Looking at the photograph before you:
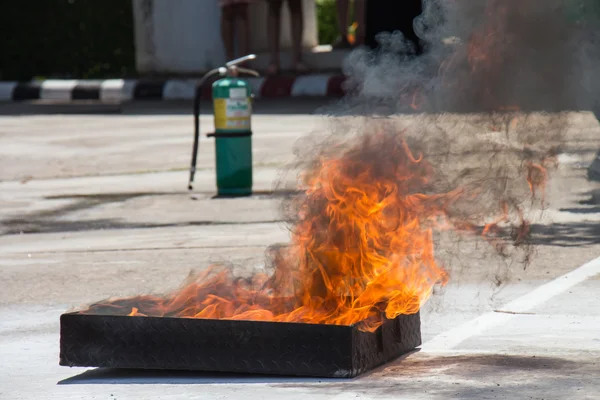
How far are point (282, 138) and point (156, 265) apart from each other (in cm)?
759

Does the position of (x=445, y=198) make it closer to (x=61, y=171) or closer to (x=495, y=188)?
(x=495, y=188)

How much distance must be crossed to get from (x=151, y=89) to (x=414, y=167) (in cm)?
1732

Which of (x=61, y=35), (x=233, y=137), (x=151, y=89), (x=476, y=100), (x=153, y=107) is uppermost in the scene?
(x=476, y=100)

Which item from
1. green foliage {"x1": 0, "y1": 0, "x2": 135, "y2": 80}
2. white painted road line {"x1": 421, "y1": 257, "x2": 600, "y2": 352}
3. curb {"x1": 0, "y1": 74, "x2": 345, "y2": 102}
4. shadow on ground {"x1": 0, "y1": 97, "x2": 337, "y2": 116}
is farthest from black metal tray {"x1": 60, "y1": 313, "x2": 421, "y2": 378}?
green foliage {"x1": 0, "y1": 0, "x2": 135, "y2": 80}

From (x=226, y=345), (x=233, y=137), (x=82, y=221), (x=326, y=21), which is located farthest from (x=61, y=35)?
(x=226, y=345)

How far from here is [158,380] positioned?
211 inches

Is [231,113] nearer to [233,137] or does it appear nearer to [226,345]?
[233,137]

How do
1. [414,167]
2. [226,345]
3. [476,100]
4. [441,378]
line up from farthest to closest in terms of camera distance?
[476,100]
[414,167]
[226,345]
[441,378]

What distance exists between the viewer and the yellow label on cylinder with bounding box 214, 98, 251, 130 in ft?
37.3

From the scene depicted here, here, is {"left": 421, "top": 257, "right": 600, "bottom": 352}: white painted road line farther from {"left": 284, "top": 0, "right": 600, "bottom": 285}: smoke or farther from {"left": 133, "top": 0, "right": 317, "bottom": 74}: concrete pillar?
{"left": 133, "top": 0, "right": 317, "bottom": 74}: concrete pillar

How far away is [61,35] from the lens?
25.1 m

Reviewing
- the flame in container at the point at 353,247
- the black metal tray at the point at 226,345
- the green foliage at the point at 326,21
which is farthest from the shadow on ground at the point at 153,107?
the black metal tray at the point at 226,345

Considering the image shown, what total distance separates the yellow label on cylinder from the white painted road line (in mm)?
4247

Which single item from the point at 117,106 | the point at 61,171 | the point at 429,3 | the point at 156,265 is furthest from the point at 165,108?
→ the point at 429,3
